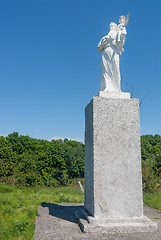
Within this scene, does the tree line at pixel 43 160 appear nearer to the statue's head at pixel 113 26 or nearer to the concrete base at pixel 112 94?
the concrete base at pixel 112 94

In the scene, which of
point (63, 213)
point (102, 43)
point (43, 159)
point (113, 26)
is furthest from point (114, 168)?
point (43, 159)

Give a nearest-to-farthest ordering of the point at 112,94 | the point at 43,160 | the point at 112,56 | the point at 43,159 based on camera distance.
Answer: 1. the point at 112,94
2. the point at 112,56
3. the point at 43,160
4. the point at 43,159

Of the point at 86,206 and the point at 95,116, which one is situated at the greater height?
the point at 95,116

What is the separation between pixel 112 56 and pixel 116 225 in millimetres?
3926

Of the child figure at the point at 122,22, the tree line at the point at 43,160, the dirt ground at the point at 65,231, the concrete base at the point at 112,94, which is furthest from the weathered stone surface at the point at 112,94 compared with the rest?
the tree line at the point at 43,160

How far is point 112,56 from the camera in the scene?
5285 mm

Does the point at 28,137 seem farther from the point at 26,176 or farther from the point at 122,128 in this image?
the point at 122,128

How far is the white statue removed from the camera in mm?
5250

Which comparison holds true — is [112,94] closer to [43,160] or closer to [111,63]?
[111,63]

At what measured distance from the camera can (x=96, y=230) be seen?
4.04m

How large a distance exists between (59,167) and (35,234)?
19.2 m

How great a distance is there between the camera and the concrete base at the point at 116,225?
4047mm

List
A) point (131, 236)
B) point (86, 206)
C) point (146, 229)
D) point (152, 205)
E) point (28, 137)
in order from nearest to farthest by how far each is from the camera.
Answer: point (131, 236) < point (146, 229) < point (86, 206) < point (152, 205) < point (28, 137)

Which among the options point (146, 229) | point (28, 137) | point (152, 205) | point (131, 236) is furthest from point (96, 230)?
point (28, 137)
